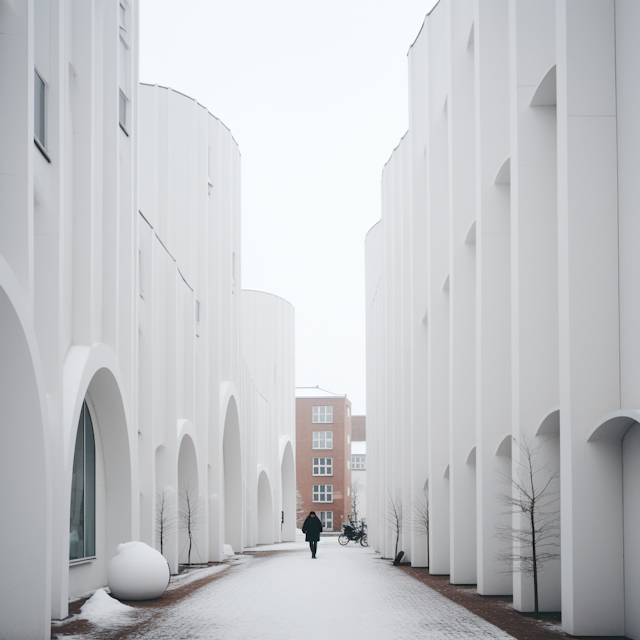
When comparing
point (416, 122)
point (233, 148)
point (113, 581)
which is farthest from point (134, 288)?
point (233, 148)

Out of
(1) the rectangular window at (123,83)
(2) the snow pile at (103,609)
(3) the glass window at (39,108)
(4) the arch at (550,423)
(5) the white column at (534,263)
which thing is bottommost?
(2) the snow pile at (103,609)

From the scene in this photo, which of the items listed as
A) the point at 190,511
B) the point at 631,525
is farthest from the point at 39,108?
the point at 190,511

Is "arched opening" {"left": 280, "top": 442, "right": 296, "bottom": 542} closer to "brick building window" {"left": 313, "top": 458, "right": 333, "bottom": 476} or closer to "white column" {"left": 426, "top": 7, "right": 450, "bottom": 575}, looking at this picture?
"brick building window" {"left": 313, "top": 458, "right": 333, "bottom": 476}

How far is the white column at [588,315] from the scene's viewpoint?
10.4m

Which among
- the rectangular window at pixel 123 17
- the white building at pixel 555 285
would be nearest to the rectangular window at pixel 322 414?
the white building at pixel 555 285

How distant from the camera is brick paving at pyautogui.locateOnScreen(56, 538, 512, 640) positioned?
1051cm

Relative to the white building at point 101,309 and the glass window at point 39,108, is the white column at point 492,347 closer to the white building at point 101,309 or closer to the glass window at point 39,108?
the white building at point 101,309

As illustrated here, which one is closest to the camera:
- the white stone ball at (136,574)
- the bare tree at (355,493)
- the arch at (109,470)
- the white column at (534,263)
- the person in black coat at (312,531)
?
the white column at (534,263)

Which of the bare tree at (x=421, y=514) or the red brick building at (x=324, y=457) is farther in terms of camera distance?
the red brick building at (x=324, y=457)

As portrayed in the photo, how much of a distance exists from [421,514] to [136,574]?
39.2ft

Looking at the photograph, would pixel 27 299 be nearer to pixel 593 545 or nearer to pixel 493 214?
pixel 593 545

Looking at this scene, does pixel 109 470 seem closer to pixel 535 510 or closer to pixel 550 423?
pixel 535 510

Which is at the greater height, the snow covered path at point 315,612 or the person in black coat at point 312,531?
the snow covered path at point 315,612

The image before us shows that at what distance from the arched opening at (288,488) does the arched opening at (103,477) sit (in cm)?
4136
